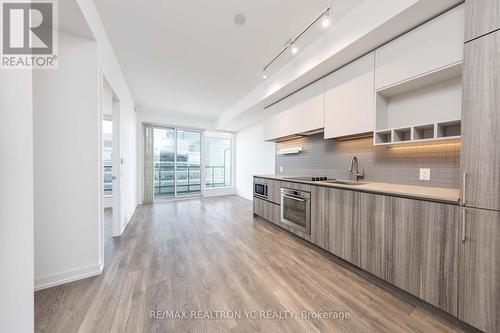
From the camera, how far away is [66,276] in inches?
73.8

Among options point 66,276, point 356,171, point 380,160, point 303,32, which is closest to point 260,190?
point 356,171

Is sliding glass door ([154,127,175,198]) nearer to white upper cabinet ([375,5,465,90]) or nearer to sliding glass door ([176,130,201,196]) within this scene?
sliding glass door ([176,130,201,196])

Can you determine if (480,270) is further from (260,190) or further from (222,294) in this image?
(260,190)

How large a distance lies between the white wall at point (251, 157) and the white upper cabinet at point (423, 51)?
3.02 metres

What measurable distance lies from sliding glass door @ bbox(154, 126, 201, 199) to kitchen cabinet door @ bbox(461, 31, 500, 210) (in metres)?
6.26

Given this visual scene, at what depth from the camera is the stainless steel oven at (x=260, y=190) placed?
3768 mm

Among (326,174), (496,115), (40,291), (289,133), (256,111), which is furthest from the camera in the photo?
(256,111)

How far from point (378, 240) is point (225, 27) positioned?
2.89 metres

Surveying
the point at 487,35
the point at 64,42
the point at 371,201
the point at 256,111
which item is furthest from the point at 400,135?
the point at 64,42

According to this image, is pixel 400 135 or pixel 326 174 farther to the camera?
pixel 326 174

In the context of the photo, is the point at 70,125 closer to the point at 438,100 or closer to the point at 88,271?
the point at 88,271

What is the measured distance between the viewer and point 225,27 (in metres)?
2.27

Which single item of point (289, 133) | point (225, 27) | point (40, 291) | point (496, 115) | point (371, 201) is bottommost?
point (40, 291)

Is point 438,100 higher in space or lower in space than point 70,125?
higher
